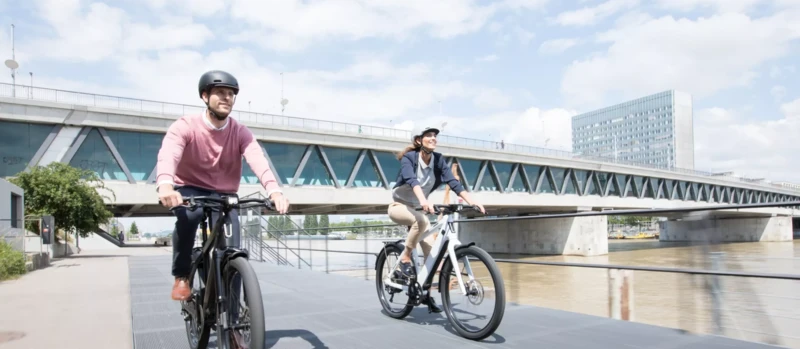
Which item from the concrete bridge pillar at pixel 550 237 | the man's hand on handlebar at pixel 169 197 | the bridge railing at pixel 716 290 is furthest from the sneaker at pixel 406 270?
the concrete bridge pillar at pixel 550 237

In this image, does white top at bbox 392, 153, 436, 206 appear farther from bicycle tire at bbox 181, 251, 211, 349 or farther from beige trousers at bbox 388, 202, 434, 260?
bicycle tire at bbox 181, 251, 211, 349

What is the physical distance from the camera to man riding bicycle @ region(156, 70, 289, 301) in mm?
3375

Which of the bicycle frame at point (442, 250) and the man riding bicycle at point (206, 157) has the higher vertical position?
the man riding bicycle at point (206, 157)

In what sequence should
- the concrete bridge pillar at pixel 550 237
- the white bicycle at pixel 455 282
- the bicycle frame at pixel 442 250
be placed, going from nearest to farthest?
1. the white bicycle at pixel 455 282
2. the bicycle frame at pixel 442 250
3. the concrete bridge pillar at pixel 550 237

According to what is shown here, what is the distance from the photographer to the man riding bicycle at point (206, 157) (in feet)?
11.1

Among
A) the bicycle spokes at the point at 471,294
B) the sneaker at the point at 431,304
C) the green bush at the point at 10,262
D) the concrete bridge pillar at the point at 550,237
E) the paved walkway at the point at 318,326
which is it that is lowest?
the concrete bridge pillar at the point at 550,237

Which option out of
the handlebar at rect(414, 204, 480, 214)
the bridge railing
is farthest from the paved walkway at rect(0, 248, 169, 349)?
the bridge railing

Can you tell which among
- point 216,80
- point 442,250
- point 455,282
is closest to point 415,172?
point 442,250

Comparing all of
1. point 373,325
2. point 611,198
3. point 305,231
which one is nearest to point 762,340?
point 373,325

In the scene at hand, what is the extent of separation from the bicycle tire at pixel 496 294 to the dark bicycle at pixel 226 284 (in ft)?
5.93

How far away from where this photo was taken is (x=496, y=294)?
412 cm

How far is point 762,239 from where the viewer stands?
252 feet

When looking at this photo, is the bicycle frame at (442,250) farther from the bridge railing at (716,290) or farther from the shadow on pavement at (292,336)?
the shadow on pavement at (292,336)

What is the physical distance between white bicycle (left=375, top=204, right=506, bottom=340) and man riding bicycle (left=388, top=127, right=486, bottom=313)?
8 centimetres
